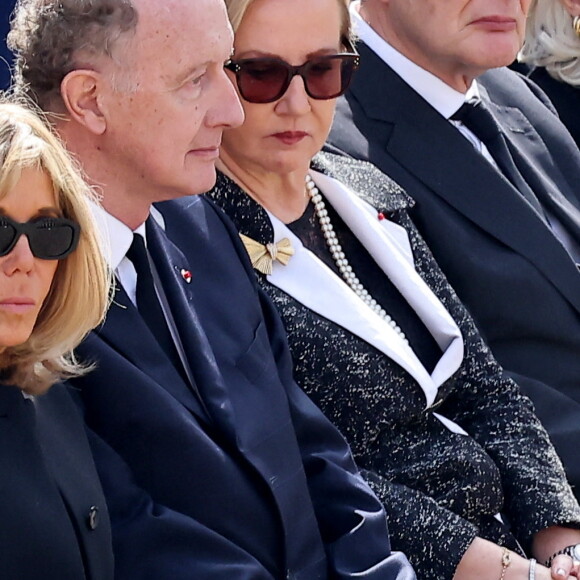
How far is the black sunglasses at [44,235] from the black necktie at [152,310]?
0.36 metres

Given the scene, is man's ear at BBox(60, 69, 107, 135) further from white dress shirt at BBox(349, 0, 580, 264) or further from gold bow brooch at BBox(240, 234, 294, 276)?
white dress shirt at BBox(349, 0, 580, 264)

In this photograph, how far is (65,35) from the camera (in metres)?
2.22

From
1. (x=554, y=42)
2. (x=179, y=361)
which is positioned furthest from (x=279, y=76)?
(x=554, y=42)

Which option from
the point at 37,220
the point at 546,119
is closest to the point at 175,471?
the point at 37,220

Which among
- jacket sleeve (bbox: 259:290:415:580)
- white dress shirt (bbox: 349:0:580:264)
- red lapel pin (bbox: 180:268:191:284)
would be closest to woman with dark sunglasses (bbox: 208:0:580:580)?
jacket sleeve (bbox: 259:290:415:580)

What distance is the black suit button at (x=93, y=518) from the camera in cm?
192

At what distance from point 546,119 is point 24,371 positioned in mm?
2141

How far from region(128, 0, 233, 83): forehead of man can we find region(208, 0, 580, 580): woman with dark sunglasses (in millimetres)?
321

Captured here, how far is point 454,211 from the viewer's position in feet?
10.5

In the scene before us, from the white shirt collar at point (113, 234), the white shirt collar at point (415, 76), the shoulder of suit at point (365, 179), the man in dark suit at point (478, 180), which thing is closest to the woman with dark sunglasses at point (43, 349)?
the white shirt collar at point (113, 234)

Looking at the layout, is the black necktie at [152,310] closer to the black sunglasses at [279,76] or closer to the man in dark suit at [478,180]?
the black sunglasses at [279,76]

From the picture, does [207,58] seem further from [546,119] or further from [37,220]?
[546,119]

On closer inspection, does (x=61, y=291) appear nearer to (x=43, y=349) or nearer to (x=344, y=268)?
(x=43, y=349)

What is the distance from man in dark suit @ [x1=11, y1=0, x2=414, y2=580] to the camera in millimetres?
2098
